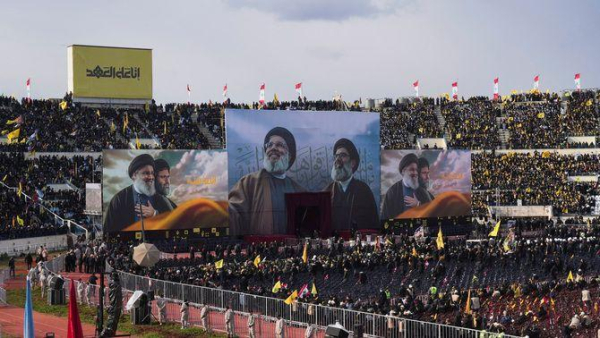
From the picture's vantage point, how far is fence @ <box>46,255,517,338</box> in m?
27.2

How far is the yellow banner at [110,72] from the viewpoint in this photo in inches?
2997

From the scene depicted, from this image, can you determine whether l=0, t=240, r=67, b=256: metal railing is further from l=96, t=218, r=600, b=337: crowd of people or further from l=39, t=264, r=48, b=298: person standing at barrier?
l=39, t=264, r=48, b=298: person standing at barrier

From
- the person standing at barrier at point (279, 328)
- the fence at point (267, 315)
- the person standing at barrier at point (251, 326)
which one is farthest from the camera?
the person standing at barrier at point (251, 326)

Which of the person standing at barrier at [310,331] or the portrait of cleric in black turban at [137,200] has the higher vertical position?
the portrait of cleric in black turban at [137,200]

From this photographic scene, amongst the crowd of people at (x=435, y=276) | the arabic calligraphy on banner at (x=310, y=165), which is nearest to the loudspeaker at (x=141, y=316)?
the crowd of people at (x=435, y=276)

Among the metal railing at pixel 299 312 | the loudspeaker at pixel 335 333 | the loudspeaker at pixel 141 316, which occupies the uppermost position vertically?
the loudspeaker at pixel 335 333

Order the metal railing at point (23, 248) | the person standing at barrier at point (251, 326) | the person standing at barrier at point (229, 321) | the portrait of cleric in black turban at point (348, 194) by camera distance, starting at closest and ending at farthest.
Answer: the person standing at barrier at point (251, 326) → the person standing at barrier at point (229, 321) → the metal railing at point (23, 248) → the portrait of cleric in black turban at point (348, 194)

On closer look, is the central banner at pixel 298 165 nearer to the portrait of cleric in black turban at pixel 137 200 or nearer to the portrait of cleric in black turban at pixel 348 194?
the portrait of cleric in black turban at pixel 348 194

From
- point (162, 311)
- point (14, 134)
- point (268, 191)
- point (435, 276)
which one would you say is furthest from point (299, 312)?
point (14, 134)

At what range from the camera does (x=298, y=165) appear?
65.9 metres

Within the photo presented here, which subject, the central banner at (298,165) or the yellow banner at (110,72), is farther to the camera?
the yellow banner at (110,72)

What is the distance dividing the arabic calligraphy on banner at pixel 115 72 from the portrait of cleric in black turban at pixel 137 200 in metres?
20.5

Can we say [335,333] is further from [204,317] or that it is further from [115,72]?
[115,72]

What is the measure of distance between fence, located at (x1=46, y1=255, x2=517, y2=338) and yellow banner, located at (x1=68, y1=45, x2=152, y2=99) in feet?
137
